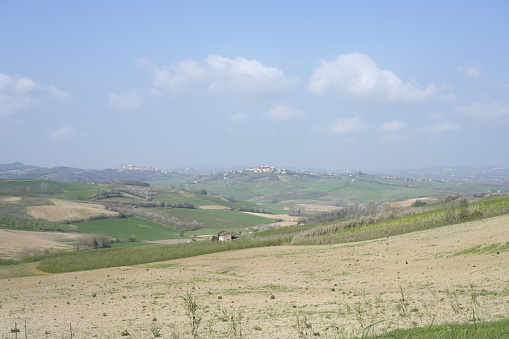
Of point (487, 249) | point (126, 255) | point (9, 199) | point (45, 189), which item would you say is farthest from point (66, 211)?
point (487, 249)

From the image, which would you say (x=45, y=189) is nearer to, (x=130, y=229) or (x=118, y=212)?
(x=118, y=212)

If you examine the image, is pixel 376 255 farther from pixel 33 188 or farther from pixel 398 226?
pixel 33 188

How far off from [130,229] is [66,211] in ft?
65.3

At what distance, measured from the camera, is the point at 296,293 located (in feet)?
97.8

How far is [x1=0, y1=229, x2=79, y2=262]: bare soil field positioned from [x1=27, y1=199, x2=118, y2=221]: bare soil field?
1721 cm

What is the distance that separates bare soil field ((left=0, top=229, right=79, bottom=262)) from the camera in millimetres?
67750

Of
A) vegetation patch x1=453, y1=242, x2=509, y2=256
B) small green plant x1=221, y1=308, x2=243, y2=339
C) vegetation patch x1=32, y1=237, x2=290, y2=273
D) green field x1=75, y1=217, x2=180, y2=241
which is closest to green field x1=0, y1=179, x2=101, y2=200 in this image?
green field x1=75, y1=217, x2=180, y2=241

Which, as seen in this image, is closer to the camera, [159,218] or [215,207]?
[159,218]

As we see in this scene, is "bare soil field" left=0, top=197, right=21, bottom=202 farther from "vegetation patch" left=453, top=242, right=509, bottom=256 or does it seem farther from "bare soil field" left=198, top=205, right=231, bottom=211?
"vegetation patch" left=453, top=242, right=509, bottom=256

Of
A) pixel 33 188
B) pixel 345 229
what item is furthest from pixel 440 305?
pixel 33 188

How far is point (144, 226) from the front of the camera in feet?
368

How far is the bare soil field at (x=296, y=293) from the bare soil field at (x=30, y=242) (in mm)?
24226

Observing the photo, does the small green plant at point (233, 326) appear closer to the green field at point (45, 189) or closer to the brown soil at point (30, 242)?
the brown soil at point (30, 242)

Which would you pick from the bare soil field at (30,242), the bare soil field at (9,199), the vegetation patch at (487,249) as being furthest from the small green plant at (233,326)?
the bare soil field at (9,199)
